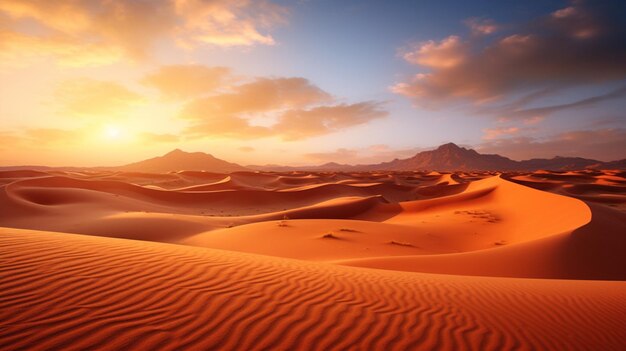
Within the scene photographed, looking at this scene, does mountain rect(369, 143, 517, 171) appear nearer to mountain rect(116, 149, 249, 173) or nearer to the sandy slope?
mountain rect(116, 149, 249, 173)

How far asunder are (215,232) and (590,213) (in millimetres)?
13074

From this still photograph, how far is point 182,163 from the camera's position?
11862cm

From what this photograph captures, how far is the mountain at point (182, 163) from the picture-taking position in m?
107

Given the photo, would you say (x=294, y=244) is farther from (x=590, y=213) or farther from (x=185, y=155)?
(x=185, y=155)

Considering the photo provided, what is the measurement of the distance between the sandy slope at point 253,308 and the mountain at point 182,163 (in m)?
102

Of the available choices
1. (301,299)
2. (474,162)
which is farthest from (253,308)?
(474,162)

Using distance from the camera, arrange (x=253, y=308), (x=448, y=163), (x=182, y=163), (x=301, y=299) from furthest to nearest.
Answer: (x=448, y=163)
(x=182, y=163)
(x=301, y=299)
(x=253, y=308)

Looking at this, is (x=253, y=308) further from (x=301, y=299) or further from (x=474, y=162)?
(x=474, y=162)

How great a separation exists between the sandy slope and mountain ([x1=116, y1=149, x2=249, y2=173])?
10160cm

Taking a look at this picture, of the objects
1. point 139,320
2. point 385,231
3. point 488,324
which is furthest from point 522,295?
point 385,231

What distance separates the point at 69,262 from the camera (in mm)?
3406

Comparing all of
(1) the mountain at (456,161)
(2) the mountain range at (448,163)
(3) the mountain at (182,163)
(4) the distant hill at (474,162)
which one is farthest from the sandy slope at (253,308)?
(1) the mountain at (456,161)

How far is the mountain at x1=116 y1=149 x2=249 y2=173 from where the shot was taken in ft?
352

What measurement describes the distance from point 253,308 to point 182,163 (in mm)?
126625
